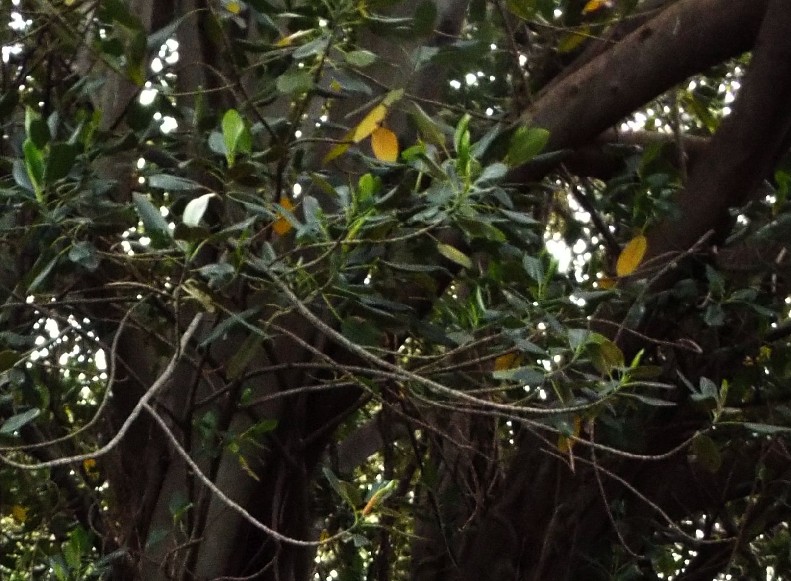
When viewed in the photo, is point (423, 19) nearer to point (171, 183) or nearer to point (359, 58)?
point (359, 58)

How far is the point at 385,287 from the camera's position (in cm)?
158

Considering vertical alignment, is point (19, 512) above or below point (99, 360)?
below

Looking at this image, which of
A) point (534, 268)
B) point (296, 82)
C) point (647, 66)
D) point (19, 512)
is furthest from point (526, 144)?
point (19, 512)

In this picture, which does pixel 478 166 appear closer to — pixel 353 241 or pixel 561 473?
pixel 353 241

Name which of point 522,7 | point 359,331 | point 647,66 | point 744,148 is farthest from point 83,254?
point 744,148

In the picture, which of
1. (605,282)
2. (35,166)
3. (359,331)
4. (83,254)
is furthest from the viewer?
(605,282)

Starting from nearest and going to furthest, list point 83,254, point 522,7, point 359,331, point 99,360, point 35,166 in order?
point 35,166 < point 83,254 < point 359,331 < point 522,7 < point 99,360

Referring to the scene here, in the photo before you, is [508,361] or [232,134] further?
[508,361]

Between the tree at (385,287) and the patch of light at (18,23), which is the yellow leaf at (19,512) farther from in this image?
the patch of light at (18,23)

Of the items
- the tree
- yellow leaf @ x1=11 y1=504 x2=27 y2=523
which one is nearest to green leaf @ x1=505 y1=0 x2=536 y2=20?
the tree

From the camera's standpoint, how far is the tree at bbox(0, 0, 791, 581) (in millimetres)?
1313

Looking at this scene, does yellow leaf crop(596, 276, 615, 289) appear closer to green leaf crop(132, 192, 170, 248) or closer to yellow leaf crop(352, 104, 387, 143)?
yellow leaf crop(352, 104, 387, 143)

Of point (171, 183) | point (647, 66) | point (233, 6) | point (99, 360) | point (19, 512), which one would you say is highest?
point (233, 6)

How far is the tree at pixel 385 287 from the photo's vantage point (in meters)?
1.31
